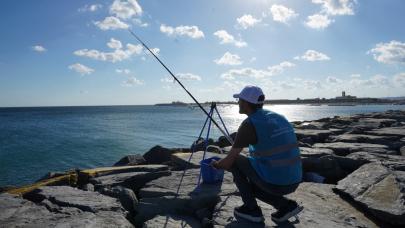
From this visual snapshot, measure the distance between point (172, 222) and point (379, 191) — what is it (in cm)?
264

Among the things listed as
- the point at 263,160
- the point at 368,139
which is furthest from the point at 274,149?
the point at 368,139

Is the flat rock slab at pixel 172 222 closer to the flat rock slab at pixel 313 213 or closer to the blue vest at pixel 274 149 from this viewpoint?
the flat rock slab at pixel 313 213

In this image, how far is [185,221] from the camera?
4301 mm

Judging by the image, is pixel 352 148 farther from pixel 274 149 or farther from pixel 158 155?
pixel 158 155

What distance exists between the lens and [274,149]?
366cm

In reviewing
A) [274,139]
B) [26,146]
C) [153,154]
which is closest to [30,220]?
[274,139]

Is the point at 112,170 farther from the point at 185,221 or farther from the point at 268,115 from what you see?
the point at 268,115

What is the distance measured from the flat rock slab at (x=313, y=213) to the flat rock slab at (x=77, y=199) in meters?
1.29

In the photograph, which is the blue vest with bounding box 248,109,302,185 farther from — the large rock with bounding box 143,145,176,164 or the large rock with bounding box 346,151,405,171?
the large rock with bounding box 143,145,176,164

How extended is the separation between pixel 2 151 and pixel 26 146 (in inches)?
87.6

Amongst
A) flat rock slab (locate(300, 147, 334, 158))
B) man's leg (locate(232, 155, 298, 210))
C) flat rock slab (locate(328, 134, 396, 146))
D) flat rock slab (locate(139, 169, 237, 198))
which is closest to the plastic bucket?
flat rock slab (locate(139, 169, 237, 198))

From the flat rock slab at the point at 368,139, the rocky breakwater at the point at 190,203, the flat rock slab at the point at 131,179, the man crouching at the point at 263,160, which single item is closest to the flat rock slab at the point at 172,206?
the rocky breakwater at the point at 190,203

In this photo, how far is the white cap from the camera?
3.82 metres

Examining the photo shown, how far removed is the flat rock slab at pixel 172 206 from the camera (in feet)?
15.3
